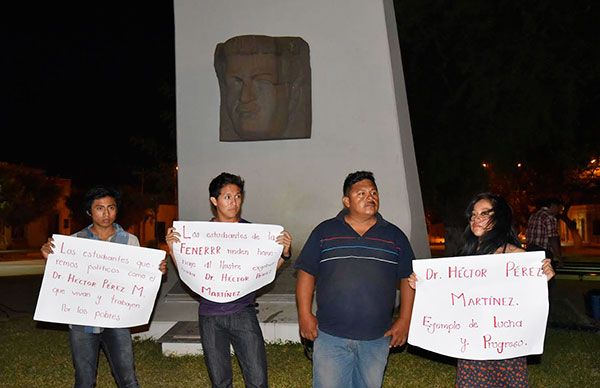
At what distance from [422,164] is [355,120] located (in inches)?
334

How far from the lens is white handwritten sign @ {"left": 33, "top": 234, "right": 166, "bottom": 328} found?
4.11m

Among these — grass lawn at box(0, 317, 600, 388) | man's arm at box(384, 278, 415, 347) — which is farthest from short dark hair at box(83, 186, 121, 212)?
grass lawn at box(0, 317, 600, 388)

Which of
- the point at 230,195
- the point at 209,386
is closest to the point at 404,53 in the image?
the point at 209,386

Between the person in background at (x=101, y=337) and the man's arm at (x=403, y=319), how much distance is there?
1.43m

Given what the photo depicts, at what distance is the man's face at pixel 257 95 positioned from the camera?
7.31 metres

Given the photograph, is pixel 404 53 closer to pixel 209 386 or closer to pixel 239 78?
pixel 239 78

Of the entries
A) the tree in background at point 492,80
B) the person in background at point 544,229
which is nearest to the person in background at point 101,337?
the person in background at point 544,229

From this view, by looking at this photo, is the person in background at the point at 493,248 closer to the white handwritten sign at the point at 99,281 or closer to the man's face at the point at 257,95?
the white handwritten sign at the point at 99,281

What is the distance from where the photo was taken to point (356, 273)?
3.68 meters

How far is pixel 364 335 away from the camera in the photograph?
370 centimetres

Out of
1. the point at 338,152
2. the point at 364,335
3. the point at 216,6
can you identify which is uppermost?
the point at 216,6

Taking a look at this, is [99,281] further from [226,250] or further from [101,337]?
[226,250]

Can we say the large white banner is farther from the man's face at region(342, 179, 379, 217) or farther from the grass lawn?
the grass lawn

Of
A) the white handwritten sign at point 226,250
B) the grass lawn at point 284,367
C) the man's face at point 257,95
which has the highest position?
the man's face at point 257,95
